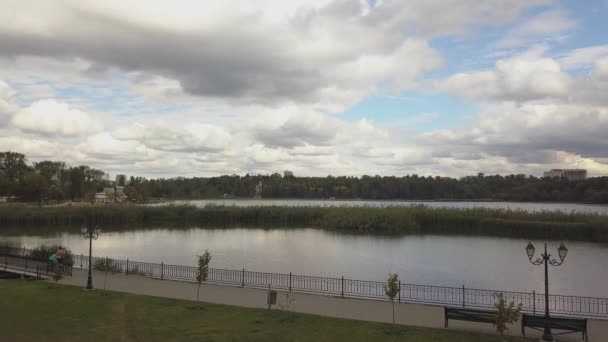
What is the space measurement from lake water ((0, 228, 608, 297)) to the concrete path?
361 inches

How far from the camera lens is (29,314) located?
17.0 meters

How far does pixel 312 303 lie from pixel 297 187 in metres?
152

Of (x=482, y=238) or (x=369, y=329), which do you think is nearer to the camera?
(x=369, y=329)

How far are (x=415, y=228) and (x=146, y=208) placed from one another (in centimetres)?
4539

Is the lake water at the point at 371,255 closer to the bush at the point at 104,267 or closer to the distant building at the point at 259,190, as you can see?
the bush at the point at 104,267

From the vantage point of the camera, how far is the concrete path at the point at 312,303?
54.7 ft

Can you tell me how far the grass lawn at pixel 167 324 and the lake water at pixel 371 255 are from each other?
1372 cm

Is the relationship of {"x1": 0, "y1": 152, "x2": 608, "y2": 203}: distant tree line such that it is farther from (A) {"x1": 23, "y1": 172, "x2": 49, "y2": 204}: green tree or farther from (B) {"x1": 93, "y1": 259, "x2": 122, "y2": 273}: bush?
(B) {"x1": 93, "y1": 259, "x2": 122, "y2": 273}: bush

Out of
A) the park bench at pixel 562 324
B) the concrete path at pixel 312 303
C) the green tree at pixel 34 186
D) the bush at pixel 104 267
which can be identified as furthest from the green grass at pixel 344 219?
the park bench at pixel 562 324

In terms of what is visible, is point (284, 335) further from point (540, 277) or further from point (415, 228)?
point (415, 228)

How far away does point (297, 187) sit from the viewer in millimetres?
171875

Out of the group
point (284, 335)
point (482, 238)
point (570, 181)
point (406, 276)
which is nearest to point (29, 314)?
point (284, 335)

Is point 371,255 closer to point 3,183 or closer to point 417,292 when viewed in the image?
point 417,292

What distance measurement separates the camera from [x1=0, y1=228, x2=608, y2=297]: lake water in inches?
1182
